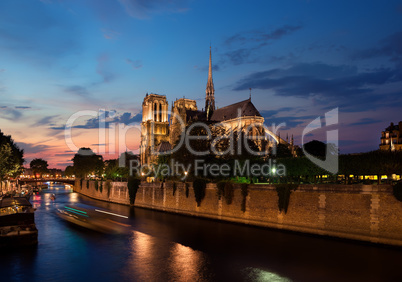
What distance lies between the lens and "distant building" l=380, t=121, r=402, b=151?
281 ft

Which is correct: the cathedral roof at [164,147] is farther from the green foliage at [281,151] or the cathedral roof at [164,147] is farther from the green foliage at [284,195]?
the green foliage at [284,195]

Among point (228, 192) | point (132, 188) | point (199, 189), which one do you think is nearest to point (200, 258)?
point (228, 192)

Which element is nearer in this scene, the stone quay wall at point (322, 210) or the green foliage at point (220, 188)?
the stone quay wall at point (322, 210)

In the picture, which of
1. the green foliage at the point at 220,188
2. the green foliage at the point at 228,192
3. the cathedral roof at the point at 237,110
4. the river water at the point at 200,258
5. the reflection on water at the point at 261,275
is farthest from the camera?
the cathedral roof at the point at 237,110

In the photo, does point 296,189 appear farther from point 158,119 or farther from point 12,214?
point 158,119

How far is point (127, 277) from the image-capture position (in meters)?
15.7

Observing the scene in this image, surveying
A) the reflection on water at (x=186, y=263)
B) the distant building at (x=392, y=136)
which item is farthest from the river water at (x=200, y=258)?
the distant building at (x=392, y=136)

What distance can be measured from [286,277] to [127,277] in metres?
7.17

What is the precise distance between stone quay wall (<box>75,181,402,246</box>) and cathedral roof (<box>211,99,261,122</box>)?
50.8m

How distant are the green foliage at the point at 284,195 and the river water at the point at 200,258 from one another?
6.41 feet

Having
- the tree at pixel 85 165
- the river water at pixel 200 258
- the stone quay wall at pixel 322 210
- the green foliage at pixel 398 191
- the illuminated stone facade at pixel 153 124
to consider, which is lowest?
the river water at pixel 200 258

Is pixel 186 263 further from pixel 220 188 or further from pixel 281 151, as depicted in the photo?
pixel 281 151

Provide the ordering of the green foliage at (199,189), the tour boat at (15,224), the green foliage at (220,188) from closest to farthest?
1. the tour boat at (15,224)
2. the green foliage at (220,188)
3. the green foliage at (199,189)

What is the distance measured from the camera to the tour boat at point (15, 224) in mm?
18875
